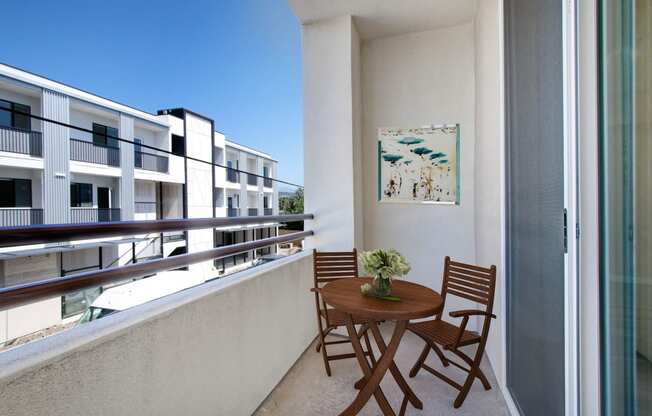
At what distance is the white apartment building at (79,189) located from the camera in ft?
3.42

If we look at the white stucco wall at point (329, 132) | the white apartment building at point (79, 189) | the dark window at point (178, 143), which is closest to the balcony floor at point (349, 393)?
the white apartment building at point (79, 189)

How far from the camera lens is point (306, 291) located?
2.70 metres

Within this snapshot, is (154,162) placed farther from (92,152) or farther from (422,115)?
(422,115)

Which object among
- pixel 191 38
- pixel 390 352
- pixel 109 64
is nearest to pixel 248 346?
pixel 390 352

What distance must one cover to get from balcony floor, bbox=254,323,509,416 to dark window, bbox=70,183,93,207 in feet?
8.75

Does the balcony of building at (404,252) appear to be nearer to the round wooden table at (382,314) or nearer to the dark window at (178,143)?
the round wooden table at (382,314)

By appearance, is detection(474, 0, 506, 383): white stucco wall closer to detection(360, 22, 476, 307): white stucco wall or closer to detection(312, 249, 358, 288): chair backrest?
detection(360, 22, 476, 307): white stucco wall

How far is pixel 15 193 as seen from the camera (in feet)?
7.27

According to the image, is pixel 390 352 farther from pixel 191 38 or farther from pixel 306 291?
pixel 191 38

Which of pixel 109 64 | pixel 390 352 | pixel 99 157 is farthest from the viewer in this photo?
pixel 109 64

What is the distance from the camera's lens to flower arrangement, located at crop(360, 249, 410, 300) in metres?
1.83

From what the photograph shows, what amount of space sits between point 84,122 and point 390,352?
5081mm

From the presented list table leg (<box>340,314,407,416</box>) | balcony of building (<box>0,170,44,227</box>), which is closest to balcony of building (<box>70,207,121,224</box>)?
balcony of building (<box>0,170,44,227</box>)

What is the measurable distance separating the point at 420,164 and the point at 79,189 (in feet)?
12.2
